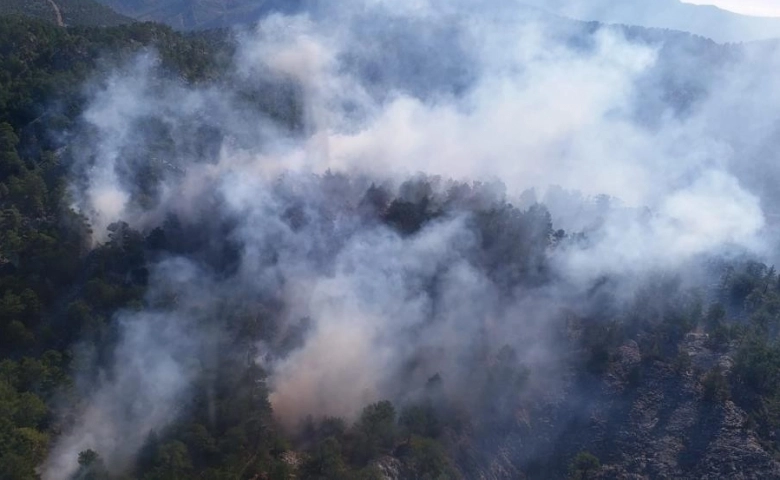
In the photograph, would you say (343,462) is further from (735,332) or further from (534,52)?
(534,52)

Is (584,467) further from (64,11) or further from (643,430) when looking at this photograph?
(64,11)

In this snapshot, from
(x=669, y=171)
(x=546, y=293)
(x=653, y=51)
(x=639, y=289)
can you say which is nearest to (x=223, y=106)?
(x=546, y=293)

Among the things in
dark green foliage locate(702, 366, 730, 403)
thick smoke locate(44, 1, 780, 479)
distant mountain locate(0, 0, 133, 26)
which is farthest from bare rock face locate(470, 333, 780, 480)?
distant mountain locate(0, 0, 133, 26)

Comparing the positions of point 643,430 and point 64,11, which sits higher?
point 64,11

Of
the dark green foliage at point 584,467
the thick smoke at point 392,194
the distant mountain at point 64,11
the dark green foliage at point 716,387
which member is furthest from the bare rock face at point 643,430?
the distant mountain at point 64,11

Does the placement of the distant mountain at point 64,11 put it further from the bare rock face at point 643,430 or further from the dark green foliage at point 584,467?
the dark green foliage at point 584,467

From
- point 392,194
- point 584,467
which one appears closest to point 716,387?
point 584,467
